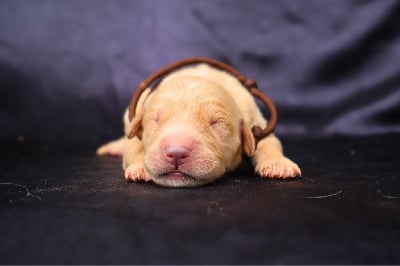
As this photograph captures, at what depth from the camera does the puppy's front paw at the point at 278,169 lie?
2088mm

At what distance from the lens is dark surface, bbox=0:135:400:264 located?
126cm

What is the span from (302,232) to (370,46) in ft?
9.01

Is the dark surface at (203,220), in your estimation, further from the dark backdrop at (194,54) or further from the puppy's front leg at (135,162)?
the dark backdrop at (194,54)

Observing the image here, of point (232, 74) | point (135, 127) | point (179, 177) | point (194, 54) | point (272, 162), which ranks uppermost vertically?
point (194, 54)

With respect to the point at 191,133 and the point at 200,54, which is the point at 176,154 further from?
the point at 200,54

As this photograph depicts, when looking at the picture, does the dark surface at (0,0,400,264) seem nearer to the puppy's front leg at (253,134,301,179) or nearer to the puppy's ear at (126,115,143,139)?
the puppy's front leg at (253,134,301,179)

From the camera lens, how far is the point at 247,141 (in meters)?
2.20

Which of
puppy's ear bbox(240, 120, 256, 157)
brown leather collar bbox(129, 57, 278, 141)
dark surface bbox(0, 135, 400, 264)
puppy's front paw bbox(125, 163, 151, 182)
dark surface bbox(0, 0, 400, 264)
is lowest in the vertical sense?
dark surface bbox(0, 135, 400, 264)

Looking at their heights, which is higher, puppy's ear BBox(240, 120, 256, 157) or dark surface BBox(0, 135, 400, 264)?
puppy's ear BBox(240, 120, 256, 157)

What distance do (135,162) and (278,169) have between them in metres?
0.58

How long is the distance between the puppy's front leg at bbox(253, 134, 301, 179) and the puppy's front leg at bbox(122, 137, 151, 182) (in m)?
0.49

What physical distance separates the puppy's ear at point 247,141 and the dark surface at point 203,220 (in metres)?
0.12

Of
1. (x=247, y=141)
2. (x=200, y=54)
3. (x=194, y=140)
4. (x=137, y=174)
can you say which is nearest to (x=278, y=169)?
(x=247, y=141)

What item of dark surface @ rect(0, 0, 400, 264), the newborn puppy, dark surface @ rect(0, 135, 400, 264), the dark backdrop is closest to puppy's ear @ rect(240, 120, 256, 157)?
the newborn puppy
